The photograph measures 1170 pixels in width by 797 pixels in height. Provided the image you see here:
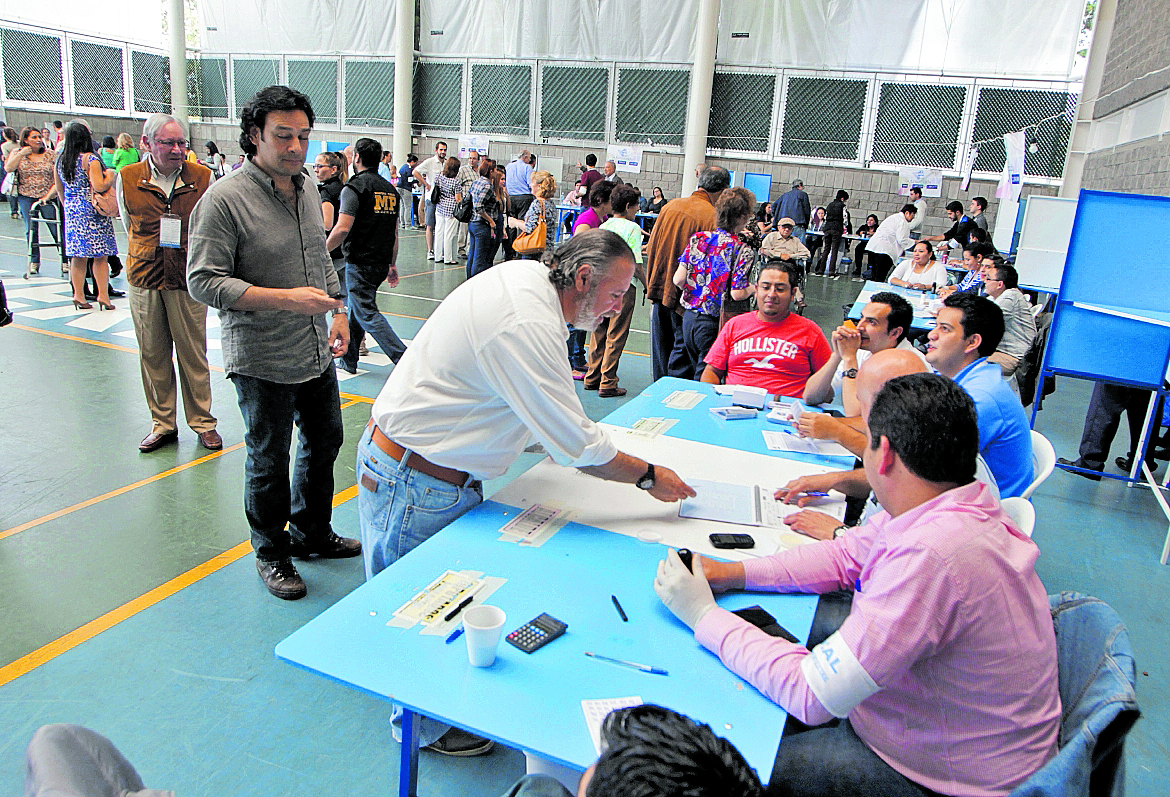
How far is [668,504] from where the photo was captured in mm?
2211

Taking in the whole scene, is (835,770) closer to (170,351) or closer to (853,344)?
(853,344)

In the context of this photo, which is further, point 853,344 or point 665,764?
point 853,344

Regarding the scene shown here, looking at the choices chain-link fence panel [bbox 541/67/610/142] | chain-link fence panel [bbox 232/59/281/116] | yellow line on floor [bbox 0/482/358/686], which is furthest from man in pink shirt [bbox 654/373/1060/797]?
chain-link fence panel [bbox 232/59/281/116]

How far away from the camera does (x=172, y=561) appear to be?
3033 millimetres

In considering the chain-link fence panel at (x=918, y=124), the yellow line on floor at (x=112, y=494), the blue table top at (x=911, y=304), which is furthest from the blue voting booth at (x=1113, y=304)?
the chain-link fence panel at (x=918, y=124)

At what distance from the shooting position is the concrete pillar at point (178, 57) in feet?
60.1

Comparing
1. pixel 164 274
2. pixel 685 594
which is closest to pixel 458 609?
pixel 685 594

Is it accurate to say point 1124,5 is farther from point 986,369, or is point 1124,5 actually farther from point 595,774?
point 595,774

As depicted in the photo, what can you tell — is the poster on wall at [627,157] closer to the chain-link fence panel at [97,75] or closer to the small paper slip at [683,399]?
the small paper slip at [683,399]

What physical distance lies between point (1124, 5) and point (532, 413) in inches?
536

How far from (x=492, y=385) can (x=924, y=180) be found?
14.6 metres

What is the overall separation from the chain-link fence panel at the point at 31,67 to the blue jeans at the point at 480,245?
15.9 m

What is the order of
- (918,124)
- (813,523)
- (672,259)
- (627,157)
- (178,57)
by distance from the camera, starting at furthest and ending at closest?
1. (178,57)
2. (627,157)
3. (918,124)
4. (672,259)
5. (813,523)

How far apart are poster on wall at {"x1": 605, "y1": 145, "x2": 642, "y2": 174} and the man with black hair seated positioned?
49.5 feet
